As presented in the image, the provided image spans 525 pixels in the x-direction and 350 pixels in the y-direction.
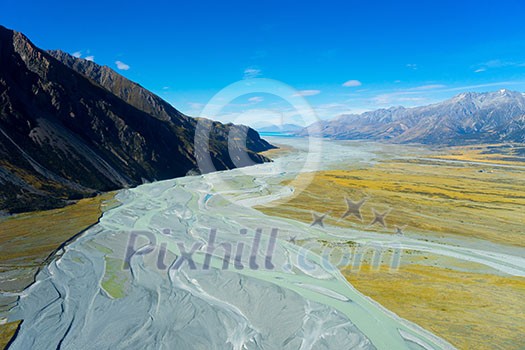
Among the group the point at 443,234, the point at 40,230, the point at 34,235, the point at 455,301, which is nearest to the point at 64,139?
the point at 40,230

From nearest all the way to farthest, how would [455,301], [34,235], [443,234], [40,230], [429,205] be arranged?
[455,301] → [34,235] → [40,230] → [443,234] → [429,205]

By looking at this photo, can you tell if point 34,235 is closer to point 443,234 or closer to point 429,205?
point 443,234

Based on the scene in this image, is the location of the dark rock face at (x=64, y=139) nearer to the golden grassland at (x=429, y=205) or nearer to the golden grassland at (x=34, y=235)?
the golden grassland at (x=34, y=235)

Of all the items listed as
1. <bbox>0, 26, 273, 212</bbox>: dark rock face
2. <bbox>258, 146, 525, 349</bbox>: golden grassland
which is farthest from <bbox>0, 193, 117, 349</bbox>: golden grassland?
<bbox>258, 146, 525, 349</bbox>: golden grassland

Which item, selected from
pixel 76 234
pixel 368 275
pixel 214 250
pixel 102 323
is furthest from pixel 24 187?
pixel 368 275

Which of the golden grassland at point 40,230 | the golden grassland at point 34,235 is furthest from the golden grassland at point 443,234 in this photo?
the golden grassland at point 40,230

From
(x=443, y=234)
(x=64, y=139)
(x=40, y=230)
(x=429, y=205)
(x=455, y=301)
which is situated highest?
(x=64, y=139)

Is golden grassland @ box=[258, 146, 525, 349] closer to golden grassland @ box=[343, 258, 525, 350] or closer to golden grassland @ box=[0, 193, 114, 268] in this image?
golden grassland @ box=[343, 258, 525, 350]

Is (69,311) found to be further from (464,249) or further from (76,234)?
(464,249)
